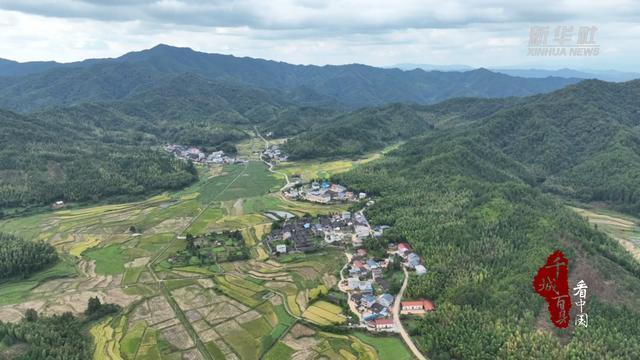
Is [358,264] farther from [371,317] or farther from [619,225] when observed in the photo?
[619,225]

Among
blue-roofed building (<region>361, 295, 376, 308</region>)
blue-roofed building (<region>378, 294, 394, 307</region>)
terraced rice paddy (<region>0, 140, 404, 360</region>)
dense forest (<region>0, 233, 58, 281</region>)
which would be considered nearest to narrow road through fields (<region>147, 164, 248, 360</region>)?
terraced rice paddy (<region>0, 140, 404, 360</region>)

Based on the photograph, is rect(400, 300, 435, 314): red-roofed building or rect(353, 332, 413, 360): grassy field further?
rect(400, 300, 435, 314): red-roofed building

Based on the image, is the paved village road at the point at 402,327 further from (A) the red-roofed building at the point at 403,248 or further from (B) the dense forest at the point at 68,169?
(B) the dense forest at the point at 68,169

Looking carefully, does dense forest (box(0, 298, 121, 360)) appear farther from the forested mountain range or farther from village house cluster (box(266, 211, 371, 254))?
the forested mountain range

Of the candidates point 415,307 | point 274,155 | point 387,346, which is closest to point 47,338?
point 387,346

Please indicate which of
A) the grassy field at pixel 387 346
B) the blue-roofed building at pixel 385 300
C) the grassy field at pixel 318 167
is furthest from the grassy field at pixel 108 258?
the grassy field at pixel 318 167

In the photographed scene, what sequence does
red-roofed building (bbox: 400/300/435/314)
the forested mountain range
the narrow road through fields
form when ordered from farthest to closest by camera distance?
the forested mountain range
red-roofed building (bbox: 400/300/435/314)
the narrow road through fields

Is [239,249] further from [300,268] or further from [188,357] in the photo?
[188,357]
